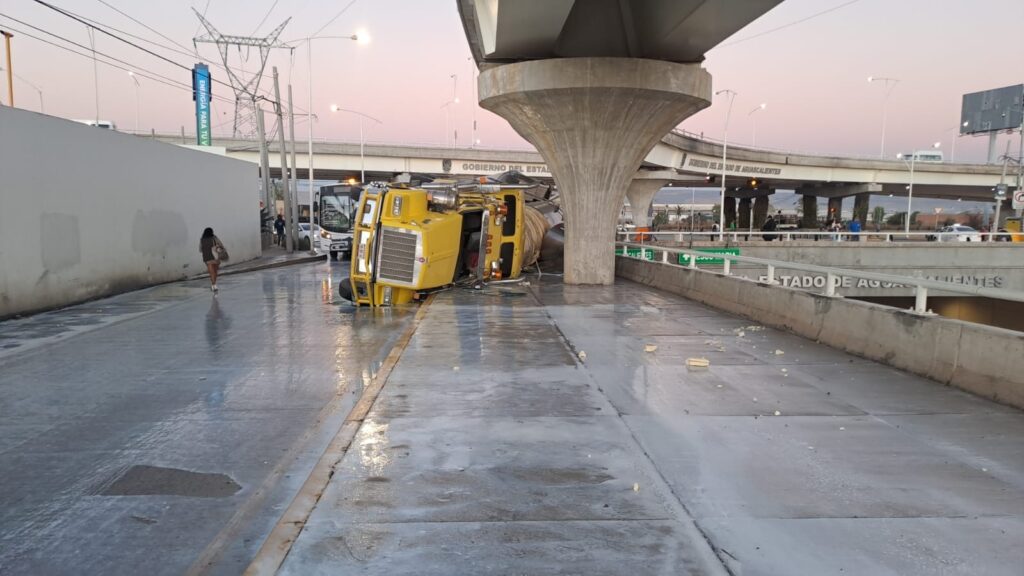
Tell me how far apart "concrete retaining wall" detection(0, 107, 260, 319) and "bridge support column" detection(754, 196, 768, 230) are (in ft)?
251

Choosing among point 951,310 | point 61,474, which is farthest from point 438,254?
point 951,310

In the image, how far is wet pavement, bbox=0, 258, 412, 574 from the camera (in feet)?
14.0

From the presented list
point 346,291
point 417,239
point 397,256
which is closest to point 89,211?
point 346,291

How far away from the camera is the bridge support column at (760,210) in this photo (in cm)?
8772

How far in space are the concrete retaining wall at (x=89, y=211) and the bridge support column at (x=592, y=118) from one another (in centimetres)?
993

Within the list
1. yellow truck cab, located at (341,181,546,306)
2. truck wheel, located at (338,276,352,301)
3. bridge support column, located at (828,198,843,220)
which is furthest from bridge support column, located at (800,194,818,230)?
truck wheel, located at (338,276,352,301)

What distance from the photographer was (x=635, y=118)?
18.8m

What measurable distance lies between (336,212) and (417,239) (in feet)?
69.3

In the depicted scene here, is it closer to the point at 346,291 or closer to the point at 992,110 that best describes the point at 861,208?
the point at 992,110

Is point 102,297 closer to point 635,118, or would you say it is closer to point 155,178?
point 155,178

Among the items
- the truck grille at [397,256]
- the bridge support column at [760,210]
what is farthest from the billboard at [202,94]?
the bridge support column at [760,210]

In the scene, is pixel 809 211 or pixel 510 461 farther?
pixel 809 211

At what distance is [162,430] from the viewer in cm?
652

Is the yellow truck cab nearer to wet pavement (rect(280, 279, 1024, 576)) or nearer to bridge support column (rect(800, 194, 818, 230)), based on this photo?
wet pavement (rect(280, 279, 1024, 576))
